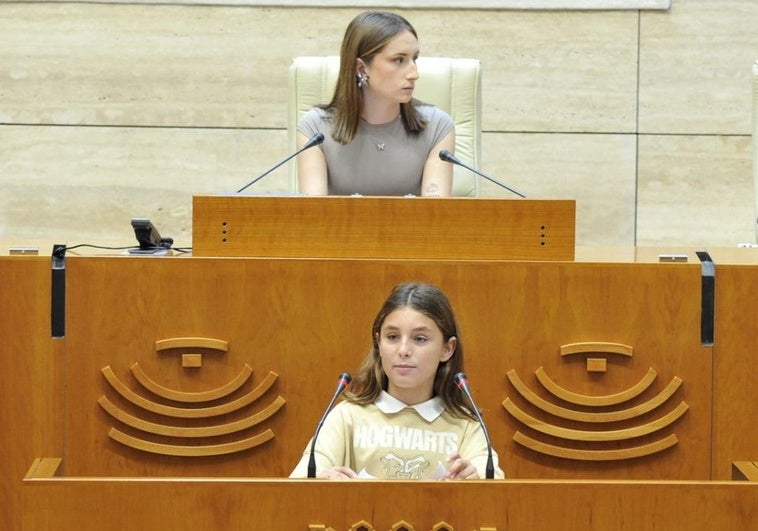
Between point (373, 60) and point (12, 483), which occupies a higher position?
point (373, 60)

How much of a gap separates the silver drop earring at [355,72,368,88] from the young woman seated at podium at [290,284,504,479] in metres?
1.29

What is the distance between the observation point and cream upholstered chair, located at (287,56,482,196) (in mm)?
4621

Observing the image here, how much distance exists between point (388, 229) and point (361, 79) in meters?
0.97

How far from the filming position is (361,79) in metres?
4.14

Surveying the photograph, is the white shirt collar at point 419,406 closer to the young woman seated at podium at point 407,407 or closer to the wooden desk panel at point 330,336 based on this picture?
the young woman seated at podium at point 407,407

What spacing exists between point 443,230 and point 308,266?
0.35 m

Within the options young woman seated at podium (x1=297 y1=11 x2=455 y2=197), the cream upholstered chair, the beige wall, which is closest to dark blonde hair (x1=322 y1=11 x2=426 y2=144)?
young woman seated at podium (x1=297 y1=11 x2=455 y2=197)

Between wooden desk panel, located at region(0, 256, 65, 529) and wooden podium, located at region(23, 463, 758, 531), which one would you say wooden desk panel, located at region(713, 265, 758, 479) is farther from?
wooden desk panel, located at region(0, 256, 65, 529)

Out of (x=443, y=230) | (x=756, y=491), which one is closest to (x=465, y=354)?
(x=443, y=230)

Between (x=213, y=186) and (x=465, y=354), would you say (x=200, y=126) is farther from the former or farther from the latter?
(x=465, y=354)

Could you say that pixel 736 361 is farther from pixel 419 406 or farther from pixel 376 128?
pixel 376 128

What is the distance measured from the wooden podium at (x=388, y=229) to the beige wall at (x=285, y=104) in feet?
8.70

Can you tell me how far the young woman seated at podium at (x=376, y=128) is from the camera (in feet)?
13.3

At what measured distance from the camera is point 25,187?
5.95m
